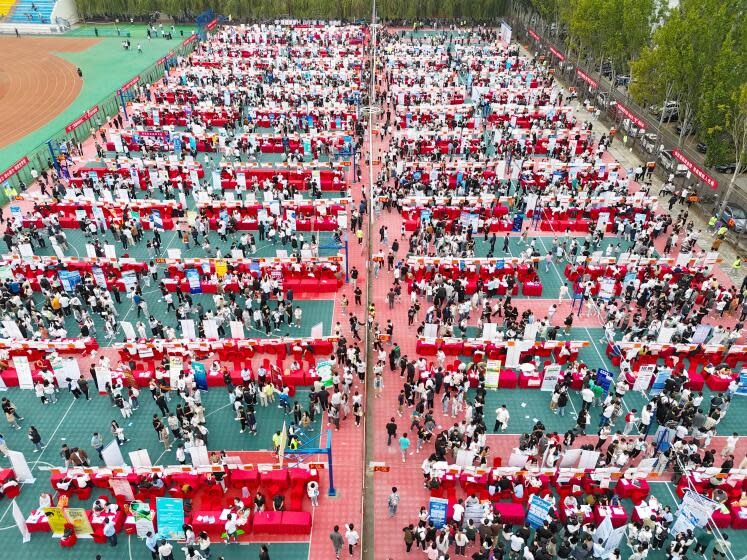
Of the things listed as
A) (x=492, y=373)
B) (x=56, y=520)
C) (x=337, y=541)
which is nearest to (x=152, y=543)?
(x=56, y=520)

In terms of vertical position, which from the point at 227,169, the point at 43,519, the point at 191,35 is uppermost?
the point at 191,35

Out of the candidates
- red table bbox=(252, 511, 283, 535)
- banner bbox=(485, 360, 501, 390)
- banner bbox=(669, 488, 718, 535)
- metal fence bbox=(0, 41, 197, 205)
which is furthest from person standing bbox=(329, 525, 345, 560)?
metal fence bbox=(0, 41, 197, 205)

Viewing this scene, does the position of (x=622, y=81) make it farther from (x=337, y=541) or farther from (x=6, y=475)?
(x=6, y=475)

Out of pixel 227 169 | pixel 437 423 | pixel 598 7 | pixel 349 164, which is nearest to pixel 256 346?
pixel 437 423

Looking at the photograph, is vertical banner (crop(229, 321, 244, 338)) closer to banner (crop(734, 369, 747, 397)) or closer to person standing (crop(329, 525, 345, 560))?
person standing (crop(329, 525, 345, 560))

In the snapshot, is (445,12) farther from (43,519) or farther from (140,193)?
(43,519)

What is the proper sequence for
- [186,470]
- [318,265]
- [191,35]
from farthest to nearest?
[191,35] → [318,265] → [186,470]

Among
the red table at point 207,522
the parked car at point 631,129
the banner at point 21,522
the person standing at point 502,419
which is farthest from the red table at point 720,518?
the parked car at point 631,129
